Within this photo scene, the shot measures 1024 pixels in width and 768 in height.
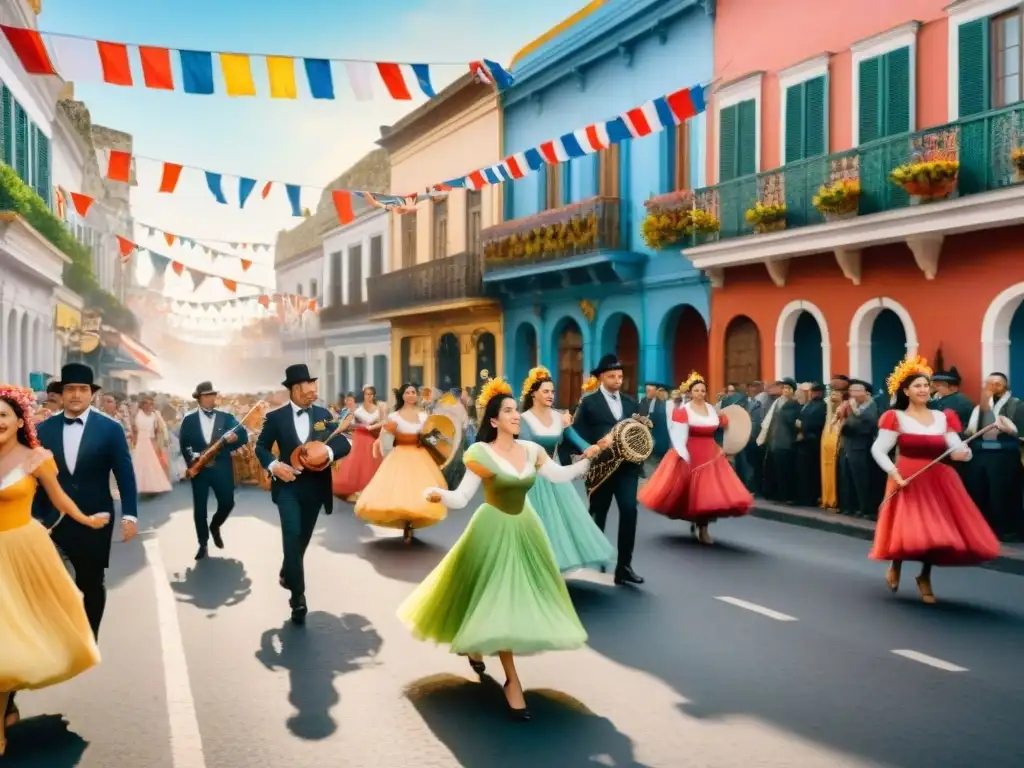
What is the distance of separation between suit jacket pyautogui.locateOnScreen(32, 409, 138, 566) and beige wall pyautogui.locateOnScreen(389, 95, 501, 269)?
2426cm

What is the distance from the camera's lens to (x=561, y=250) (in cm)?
2630

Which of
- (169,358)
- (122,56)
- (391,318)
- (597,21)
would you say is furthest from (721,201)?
(169,358)

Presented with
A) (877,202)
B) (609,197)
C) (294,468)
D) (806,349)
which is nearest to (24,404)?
(294,468)

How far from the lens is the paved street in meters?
5.36

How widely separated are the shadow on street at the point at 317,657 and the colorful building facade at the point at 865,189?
10.8 meters

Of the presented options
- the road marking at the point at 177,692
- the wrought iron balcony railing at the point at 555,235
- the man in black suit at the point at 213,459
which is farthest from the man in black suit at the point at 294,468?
the wrought iron balcony railing at the point at 555,235

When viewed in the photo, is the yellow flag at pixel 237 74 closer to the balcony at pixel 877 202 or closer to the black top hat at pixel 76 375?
the black top hat at pixel 76 375

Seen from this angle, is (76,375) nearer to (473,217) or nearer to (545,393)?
(545,393)

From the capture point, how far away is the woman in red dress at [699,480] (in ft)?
40.9

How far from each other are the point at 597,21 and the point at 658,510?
15.5m

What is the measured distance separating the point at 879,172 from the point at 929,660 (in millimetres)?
11671

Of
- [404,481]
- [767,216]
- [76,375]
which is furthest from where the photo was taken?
[767,216]

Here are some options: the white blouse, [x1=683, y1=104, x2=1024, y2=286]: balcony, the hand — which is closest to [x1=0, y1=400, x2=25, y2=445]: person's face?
the hand

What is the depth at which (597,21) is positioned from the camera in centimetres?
2550
